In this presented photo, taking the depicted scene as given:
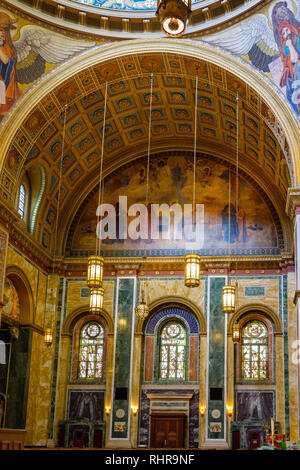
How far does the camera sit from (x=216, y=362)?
79.6ft

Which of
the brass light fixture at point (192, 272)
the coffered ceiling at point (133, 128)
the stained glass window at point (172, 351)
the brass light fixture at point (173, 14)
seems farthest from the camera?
the stained glass window at point (172, 351)

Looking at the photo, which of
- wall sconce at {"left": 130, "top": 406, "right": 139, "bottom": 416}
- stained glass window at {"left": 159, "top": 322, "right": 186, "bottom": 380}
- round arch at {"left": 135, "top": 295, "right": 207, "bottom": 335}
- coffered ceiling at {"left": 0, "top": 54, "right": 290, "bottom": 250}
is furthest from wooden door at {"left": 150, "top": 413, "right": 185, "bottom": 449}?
coffered ceiling at {"left": 0, "top": 54, "right": 290, "bottom": 250}

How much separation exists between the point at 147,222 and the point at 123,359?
5.60 meters

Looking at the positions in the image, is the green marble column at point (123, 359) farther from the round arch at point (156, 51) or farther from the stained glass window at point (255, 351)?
the round arch at point (156, 51)

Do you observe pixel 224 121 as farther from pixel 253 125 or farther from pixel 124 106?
pixel 124 106

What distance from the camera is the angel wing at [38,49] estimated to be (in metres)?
20.9

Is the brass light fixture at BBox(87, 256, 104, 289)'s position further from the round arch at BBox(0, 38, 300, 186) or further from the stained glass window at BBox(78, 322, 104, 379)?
the stained glass window at BBox(78, 322, 104, 379)

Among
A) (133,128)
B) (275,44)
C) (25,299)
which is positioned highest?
(133,128)

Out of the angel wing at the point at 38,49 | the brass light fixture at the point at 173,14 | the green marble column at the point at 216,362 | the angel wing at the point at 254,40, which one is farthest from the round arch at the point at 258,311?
the brass light fixture at the point at 173,14

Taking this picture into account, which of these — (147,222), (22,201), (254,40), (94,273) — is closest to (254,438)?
(147,222)

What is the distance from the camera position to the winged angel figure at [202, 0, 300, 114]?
63.5 feet

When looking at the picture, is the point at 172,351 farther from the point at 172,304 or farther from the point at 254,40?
the point at 254,40

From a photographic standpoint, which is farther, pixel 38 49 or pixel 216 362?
pixel 216 362

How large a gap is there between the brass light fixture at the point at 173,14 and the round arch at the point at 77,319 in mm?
15009
